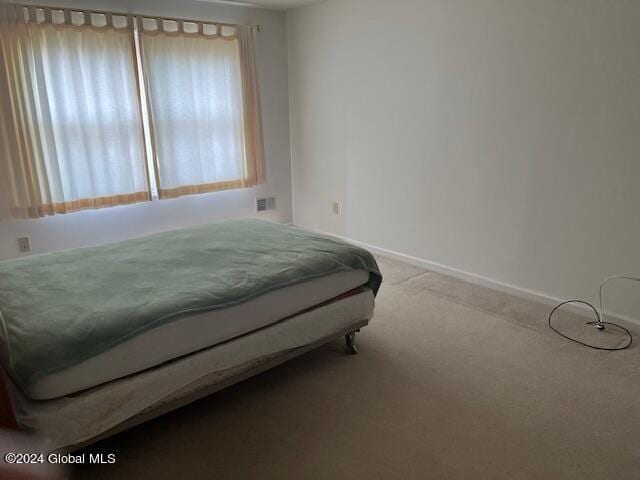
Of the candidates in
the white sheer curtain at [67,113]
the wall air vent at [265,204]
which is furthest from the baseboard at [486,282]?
the white sheer curtain at [67,113]

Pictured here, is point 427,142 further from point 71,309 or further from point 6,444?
point 6,444

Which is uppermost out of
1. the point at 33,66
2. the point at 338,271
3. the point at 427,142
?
the point at 33,66

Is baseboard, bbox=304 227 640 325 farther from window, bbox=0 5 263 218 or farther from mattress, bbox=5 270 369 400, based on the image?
window, bbox=0 5 263 218

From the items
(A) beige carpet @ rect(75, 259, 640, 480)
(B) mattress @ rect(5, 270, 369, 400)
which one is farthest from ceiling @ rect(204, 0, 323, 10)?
(A) beige carpet @ rect(75, 259, 640, 480)

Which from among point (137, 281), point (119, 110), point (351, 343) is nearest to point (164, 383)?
point (137, 281)

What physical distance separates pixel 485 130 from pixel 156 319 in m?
2.61

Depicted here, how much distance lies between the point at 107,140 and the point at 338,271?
8.40ft

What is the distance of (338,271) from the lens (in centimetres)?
235

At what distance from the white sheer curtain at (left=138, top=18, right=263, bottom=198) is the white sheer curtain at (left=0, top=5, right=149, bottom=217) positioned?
0.20 meters

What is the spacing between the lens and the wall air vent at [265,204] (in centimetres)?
493

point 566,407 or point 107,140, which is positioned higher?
point 107,140

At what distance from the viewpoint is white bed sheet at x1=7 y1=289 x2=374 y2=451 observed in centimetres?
155

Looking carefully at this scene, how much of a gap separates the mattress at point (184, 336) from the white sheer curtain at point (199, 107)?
97.4 inches

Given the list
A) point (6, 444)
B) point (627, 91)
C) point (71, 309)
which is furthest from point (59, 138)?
point (627, 91)
